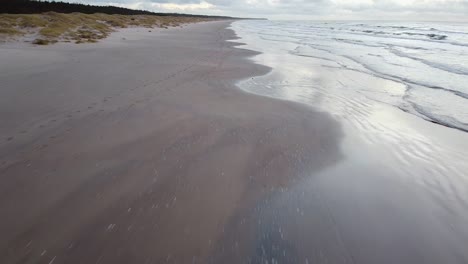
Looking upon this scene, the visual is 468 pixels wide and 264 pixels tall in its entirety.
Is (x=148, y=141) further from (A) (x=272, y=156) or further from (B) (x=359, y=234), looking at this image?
(B) (x=359, y=234)

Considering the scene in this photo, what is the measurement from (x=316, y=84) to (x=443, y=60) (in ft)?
33.7

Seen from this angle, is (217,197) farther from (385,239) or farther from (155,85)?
(155,85)

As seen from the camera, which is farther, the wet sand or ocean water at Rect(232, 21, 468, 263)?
ocean water at Rect(232, 21, 468, 263)

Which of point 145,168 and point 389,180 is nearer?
point 145,168

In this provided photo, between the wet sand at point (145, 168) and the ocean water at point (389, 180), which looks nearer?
the wet sand at point (145, 168)

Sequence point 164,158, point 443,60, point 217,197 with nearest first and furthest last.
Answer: point 217,197
point 164,158
point 443,60

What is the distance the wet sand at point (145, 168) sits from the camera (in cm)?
243

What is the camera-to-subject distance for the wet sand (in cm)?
243

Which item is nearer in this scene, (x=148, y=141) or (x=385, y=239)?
(x=385, y=239)

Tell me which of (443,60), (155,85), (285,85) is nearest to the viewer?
(155,85)

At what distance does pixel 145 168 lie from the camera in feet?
11.6

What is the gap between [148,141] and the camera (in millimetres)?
4273

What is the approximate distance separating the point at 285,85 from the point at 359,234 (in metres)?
6.41

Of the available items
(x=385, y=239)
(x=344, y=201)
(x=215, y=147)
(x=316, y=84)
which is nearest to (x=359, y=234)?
(x=385, y=239)
